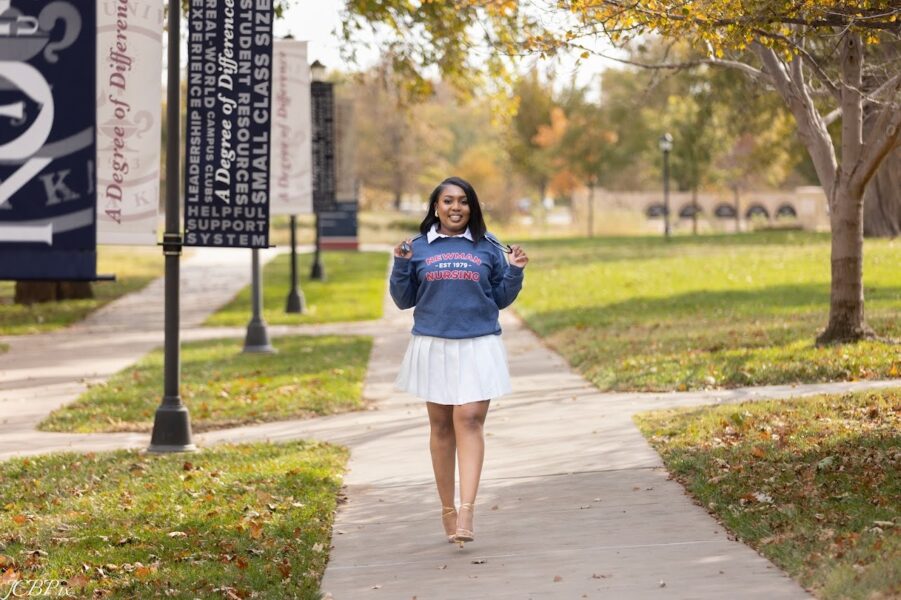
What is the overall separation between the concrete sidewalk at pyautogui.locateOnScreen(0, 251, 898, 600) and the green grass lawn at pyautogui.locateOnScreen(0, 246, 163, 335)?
7050 millimetres

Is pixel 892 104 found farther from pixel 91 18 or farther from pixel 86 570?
pixel 86 570

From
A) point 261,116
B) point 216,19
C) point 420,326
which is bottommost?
point 420,326

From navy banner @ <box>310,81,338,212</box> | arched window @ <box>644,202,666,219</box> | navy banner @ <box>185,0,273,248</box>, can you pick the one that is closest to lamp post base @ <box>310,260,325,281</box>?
navy banner @ <box>310,81,338,212</box>

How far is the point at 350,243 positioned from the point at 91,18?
3775 cm

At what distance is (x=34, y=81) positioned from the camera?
10.4 meters

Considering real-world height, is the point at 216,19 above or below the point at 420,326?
above

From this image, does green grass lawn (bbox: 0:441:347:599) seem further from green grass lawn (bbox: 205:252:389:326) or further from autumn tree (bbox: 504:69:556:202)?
autumn tree (bbox: 504:69:556:202)

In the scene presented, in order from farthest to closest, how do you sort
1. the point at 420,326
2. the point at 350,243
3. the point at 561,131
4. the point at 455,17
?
the point at 561,131, the point at 350,243, the point at 455,17, the point at 420,326

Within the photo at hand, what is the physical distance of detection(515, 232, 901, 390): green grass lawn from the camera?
14.1m

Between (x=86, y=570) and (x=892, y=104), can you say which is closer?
(x=86, y=570)

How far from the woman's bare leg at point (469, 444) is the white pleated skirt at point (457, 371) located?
84 mm

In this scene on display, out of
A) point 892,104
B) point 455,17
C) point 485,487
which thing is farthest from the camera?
point 455,17

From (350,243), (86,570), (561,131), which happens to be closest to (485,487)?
(86,570)

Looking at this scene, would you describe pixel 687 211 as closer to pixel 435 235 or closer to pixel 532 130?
pixel 532 130
